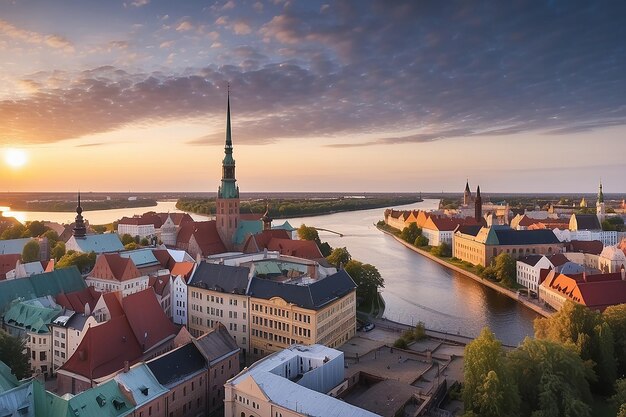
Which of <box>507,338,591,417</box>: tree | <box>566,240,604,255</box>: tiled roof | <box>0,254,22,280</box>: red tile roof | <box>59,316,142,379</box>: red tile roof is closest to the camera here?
<box>507,338,591,417</box>: tree

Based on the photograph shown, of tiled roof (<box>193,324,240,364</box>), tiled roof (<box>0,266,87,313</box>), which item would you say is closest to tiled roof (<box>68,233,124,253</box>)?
tiled roof (<box>0,266,87,313</box>)

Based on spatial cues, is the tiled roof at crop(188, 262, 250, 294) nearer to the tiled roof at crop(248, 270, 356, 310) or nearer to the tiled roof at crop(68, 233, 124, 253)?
the tiled roof at crop(248, 270, 356, 310)

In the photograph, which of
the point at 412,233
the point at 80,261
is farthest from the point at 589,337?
the point at 412,233

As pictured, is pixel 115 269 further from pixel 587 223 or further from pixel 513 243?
pixel 587 223

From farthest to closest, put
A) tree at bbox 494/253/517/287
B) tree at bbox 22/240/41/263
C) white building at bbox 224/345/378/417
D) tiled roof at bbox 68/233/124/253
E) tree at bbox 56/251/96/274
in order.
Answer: tree at bbox 22/240/41/263, tree at bbox 494/253/517/287, tiled roof at bbox 68/233/124/253, tree at bbox 56/251/96/274, white building at bbox 224/345/378/417

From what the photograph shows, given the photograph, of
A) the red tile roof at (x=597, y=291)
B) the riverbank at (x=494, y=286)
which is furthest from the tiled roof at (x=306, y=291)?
the riverbank at (x=494, y=286)
